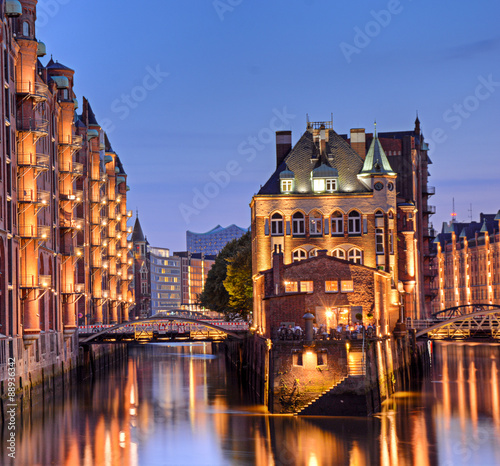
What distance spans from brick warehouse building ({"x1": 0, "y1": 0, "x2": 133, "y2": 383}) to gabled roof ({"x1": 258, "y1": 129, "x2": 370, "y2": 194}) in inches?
694

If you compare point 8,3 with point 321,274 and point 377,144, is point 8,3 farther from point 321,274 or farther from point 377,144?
point 377,144

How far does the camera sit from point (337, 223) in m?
83.5

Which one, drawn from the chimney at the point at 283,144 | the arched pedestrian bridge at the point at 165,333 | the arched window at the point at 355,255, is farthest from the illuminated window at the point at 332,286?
the chimney at the point at 283,144

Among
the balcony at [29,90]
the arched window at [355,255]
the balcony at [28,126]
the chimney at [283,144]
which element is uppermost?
the chimney at [283,144]

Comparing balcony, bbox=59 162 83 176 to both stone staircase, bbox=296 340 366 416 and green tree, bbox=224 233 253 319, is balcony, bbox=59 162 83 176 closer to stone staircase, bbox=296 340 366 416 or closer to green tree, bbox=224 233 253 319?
green tree, bbox=224 233 253 319

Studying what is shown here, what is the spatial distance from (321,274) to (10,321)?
64.9 ft

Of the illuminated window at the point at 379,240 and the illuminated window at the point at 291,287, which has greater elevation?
the illuminated window at the point at 379,240

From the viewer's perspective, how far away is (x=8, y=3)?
58.3m

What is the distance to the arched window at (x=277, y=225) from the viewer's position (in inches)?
3285

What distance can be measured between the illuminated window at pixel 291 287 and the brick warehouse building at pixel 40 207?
1614cm

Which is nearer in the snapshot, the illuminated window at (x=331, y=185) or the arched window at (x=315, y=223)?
the arched window at (x=315, y=223)

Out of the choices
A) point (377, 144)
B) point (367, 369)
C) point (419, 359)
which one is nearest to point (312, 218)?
point (377, 144)

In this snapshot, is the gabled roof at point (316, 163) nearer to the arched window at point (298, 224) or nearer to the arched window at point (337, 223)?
the arched window at point (298, 224)

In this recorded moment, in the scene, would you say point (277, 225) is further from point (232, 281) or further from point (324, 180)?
point (232, 281)
